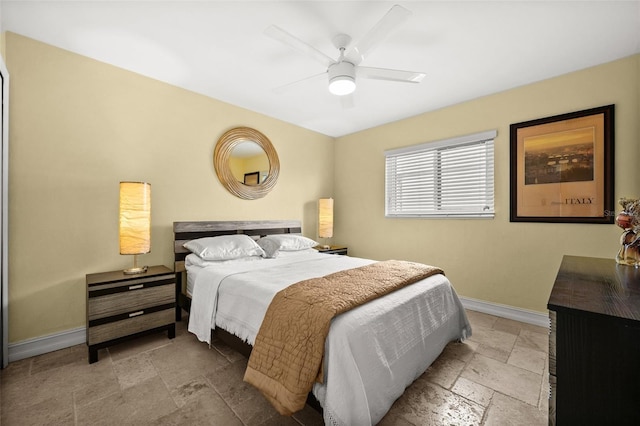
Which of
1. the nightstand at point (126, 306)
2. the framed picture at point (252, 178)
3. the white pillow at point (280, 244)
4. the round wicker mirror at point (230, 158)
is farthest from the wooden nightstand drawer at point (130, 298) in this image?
the framed picture at point (252, 178)

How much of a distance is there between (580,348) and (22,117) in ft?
12.3

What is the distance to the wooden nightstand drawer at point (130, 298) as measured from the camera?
83.7 inches

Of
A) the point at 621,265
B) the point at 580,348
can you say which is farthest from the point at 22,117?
the point at 621,265

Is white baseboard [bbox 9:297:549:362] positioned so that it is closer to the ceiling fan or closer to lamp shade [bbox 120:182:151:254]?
lamp shade [bbox 120:182:151:254]

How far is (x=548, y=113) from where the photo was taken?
2.84 metres

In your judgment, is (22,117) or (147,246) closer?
(22,117)

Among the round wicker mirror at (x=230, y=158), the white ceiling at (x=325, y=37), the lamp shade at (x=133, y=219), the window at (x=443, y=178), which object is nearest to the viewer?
the white ceiling at (x=325, y=37)

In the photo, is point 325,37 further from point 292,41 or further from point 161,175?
point 161,175

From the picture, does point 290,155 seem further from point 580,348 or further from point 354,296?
point 580,348

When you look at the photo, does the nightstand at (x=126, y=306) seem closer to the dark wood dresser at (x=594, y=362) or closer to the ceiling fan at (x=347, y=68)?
the ceiling fan at (x=347, y=68)

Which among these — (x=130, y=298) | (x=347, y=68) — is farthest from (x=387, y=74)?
(x=130, y=298)

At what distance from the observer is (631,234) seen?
1.64 m

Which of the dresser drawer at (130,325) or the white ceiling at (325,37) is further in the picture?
the dresser drawer at (130,325)

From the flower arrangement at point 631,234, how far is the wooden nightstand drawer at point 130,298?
11.1 ft
